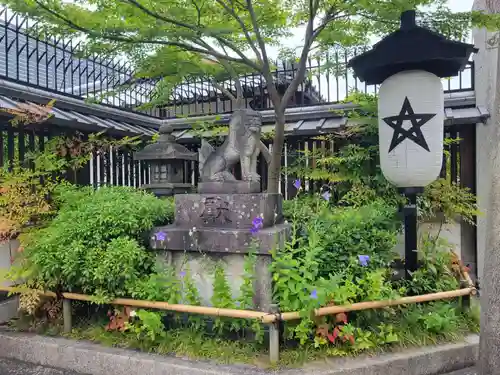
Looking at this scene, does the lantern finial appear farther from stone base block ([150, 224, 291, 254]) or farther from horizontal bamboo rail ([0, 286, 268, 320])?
horizontal bamboo rail ([0, 286, 268, 320])

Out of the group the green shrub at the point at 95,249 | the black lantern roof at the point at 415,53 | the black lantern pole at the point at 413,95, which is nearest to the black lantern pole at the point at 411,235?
the black lantern pole at the point at 413,95

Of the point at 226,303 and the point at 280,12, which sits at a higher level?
the point at 280,12

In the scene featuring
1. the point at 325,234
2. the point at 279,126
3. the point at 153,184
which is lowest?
the point at 325,234

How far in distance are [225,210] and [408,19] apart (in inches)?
133

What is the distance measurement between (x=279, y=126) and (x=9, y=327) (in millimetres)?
4782

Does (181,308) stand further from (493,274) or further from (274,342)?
(493,274)

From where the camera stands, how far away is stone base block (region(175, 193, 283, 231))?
14.6 ft

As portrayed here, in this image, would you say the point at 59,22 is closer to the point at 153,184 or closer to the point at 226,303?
the point at 153,184

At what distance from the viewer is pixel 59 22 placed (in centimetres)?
456

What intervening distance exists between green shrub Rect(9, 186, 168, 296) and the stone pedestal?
0.33 m

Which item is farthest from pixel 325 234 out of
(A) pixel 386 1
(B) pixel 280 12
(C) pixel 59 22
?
(C) pixel 59 22

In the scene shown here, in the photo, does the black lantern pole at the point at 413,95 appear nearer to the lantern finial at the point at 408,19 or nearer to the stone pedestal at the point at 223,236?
the lantern finial at the point at 408,19

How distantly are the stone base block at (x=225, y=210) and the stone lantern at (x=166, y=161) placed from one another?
84.8 inches

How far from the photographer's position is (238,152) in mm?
4801
